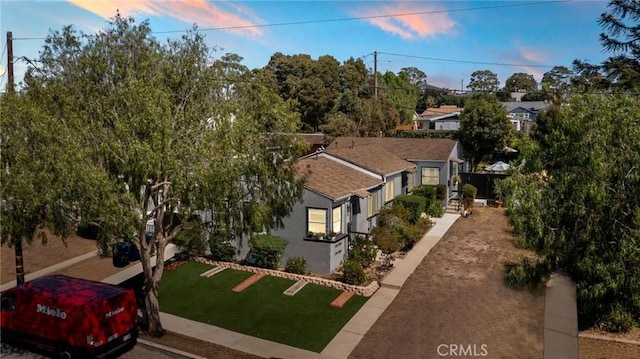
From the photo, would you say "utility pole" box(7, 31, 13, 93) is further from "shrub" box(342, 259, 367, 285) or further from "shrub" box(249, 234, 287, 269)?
"shrub" box(342, 259, 367, 285)

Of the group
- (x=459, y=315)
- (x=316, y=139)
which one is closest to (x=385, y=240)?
(x=459, y=315)

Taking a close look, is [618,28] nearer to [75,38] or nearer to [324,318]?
[324,318]

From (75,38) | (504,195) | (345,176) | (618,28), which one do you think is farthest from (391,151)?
(75,38)

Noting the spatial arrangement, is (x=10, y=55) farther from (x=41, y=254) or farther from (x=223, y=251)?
(x=223, y=251)

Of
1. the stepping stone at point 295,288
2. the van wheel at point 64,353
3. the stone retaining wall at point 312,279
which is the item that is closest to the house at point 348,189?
the stone retaining wall at point 312,279

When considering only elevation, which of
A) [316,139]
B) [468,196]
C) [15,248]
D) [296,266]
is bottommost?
[296,266]

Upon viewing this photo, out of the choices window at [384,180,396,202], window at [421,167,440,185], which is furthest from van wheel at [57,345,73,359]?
window at [421,167,440,185]

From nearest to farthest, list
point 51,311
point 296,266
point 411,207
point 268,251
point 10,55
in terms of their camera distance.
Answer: point 51,311
point 10,55
point 296,266
point 268,251
point 411,207
